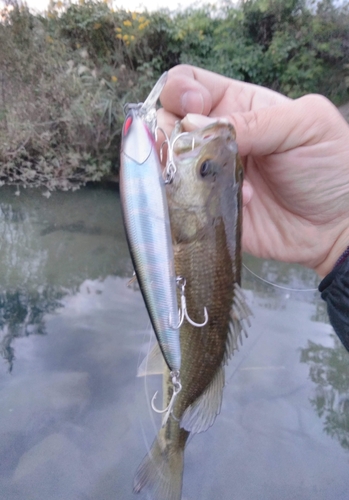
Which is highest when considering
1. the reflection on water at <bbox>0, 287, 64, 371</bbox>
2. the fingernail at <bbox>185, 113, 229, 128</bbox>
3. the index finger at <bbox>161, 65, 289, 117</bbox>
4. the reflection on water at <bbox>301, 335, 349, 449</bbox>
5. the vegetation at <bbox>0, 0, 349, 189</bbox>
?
the vegetation at <bbox>0, 0, 349, 189</bbox>

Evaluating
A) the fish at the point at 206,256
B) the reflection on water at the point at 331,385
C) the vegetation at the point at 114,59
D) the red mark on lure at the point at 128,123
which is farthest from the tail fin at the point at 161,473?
the vegetation at the point at 114,59

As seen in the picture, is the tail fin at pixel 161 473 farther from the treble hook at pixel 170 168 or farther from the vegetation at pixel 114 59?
the vegetation at pixel 114 59

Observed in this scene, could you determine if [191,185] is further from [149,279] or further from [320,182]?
[320,182]

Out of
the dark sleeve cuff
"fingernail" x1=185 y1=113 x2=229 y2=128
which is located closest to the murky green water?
the dark sleeve cuff

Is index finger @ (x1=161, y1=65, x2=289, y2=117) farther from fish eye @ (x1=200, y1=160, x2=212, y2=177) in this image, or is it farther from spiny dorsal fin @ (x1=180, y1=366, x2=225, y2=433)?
spiny dorsal fin @ (x1=180, y1=366, x2=225, y2=433)

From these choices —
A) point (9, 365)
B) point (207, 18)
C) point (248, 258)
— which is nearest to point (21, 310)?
point (9, 365)

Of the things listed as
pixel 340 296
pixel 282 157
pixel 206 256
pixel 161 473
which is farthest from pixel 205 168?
pixel 161 473
